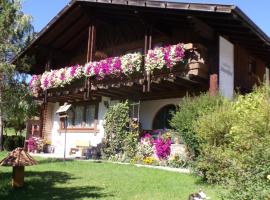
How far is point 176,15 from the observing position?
52.4ft

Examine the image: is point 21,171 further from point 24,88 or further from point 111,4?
point 111,4

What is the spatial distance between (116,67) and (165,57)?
255 cm

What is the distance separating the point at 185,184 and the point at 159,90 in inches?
313

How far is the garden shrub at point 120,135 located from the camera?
690 inches

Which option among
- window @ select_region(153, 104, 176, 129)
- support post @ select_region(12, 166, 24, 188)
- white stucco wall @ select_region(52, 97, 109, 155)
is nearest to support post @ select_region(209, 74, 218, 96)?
window @ select_region(153, 104, 176, 129)

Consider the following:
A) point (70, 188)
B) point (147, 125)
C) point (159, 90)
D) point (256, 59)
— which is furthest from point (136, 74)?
point (70, 188)

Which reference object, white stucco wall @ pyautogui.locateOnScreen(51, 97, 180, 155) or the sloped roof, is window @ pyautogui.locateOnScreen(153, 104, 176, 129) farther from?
the sloped roof

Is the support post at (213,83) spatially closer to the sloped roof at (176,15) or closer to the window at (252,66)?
the sloped roof at (176,15)

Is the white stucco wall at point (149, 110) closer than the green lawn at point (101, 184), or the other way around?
the green lawn at point (101, 184)

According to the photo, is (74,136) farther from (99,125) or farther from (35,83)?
(35,83)

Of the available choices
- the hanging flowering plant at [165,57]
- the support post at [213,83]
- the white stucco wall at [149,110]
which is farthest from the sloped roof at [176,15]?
the white stucco wall at [149,110]

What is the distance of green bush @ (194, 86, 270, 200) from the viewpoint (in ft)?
21.0

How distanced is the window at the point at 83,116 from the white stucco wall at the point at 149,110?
3.06 metres

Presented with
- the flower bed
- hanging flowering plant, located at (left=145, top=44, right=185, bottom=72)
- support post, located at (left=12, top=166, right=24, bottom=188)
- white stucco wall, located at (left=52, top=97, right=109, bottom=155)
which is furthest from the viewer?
white stucco wall, located at (left=52, top=97, right=109, bottom=155)
